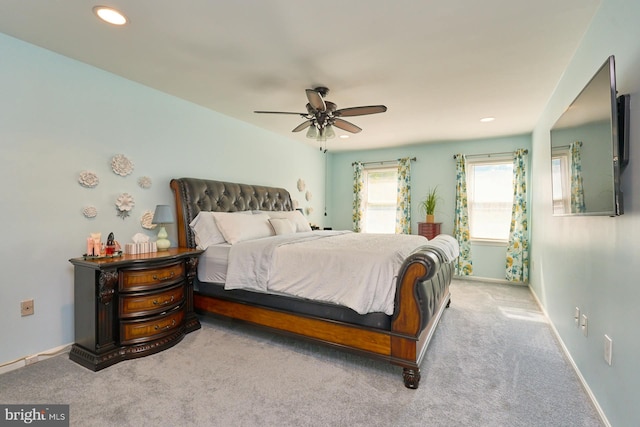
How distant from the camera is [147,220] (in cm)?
317

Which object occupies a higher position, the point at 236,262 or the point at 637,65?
the point at 637,65

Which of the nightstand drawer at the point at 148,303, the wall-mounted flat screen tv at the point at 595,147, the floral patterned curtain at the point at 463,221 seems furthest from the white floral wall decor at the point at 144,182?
the floral patterned curtain at the point at 463,221

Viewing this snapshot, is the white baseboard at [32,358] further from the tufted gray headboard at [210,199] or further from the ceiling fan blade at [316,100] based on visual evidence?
the ceiling fan blade at [316,100]

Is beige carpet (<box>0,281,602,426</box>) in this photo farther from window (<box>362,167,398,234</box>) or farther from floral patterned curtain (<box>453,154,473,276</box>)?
window (<box>362,167,398,234</box>)

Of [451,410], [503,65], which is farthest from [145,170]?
[503,65]

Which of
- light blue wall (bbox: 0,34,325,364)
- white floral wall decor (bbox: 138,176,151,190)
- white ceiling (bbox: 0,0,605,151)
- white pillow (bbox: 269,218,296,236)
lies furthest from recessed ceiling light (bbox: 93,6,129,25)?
white pillow (bbox: 269,218,296,236)

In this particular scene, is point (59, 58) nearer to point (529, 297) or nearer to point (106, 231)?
point (106, 231)

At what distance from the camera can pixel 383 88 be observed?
3154mm

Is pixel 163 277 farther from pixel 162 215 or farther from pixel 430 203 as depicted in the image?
pixel 430 203

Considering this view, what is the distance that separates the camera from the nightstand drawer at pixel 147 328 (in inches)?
96.7

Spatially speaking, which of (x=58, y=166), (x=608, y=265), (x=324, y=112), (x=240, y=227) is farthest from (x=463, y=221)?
(x=58, y=166)

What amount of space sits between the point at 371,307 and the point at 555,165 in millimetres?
1936

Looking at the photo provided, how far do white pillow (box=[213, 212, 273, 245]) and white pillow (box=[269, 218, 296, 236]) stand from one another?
0.10 m

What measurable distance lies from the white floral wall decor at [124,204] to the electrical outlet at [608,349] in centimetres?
383
